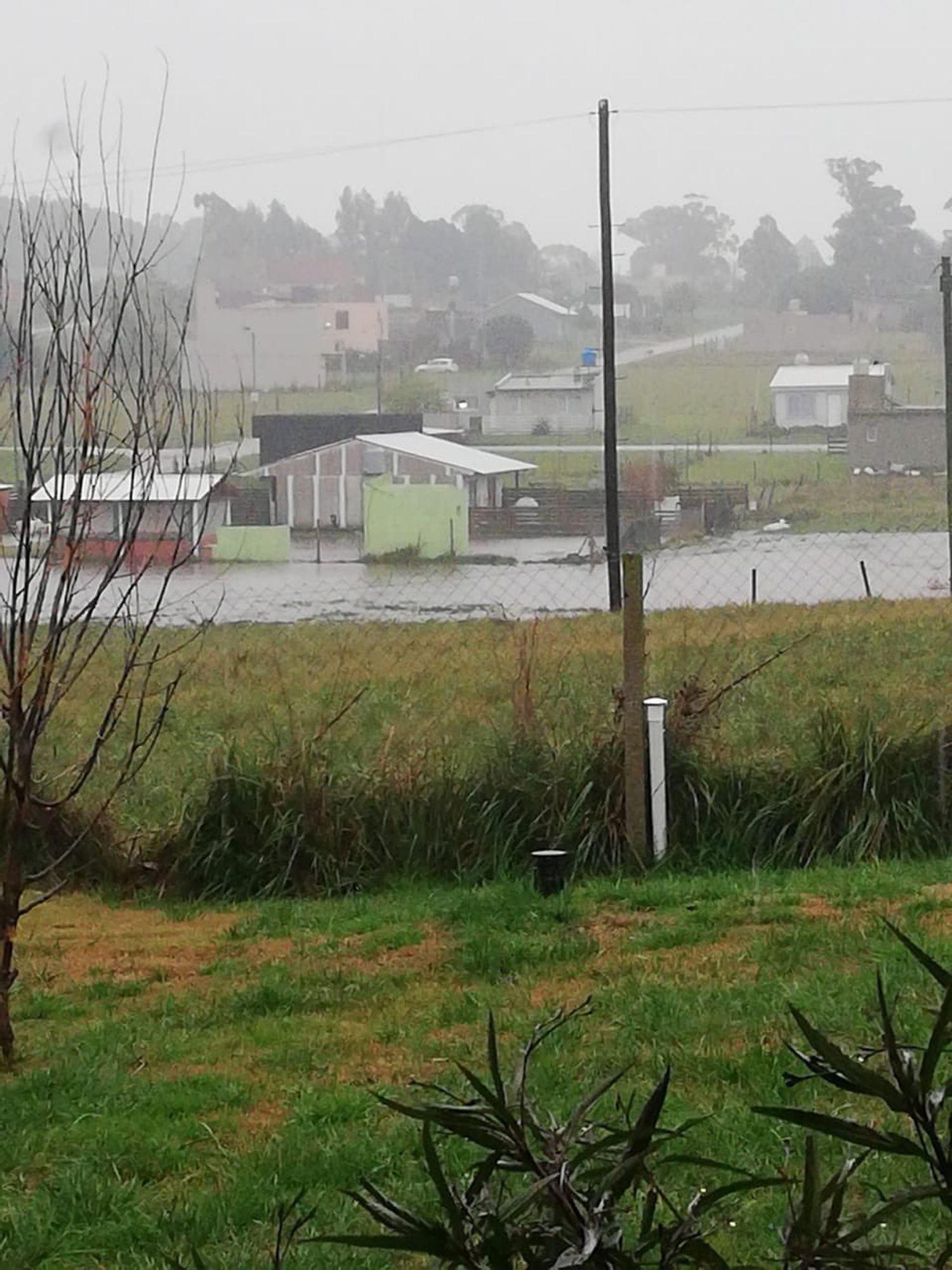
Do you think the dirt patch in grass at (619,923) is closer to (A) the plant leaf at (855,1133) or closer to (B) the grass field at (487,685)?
(B) the grass field at (487,685)

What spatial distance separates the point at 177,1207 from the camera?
3143mm

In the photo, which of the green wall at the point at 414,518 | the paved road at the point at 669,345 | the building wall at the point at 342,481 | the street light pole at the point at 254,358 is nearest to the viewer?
the street light pole at the point at 254,358

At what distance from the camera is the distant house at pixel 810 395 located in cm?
1304

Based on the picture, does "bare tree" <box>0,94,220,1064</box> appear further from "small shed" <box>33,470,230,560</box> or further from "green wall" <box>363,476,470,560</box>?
→ "green wall" <box>363,476,470,560</box>

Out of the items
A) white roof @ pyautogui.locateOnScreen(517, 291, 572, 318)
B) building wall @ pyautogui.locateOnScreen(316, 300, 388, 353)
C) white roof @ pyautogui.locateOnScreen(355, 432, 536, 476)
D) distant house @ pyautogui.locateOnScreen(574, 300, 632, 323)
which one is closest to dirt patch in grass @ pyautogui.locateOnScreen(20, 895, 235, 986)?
building wall @ pyautogui.locateOnScreen(316, 300, 388, 353)

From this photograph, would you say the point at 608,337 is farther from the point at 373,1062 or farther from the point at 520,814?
the point at 373,1062

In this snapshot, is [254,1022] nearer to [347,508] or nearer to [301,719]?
[301,719]

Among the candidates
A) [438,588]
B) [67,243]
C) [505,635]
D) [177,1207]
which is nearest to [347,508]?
[438,588]

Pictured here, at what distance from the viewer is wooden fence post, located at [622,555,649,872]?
19.9ft

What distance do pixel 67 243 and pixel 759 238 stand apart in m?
11.2

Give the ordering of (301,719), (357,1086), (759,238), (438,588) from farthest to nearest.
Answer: (759,238) → (438,588) → (301,719) → (357,1086)

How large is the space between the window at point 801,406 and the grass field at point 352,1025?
752 cm

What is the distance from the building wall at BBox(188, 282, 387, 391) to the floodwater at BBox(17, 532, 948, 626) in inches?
72.8

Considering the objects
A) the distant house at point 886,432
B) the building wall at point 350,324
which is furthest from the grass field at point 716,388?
the building wall at point 350,324
